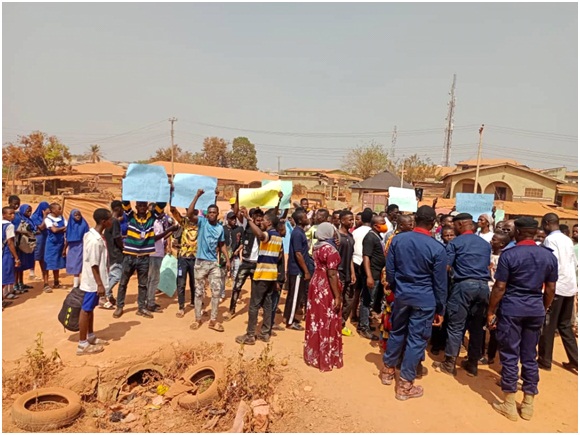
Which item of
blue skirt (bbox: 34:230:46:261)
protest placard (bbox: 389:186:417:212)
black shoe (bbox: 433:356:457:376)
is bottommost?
black shoe (bbox: 433:356:457:376)

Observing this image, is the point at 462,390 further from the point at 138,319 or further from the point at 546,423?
the point at 138,319

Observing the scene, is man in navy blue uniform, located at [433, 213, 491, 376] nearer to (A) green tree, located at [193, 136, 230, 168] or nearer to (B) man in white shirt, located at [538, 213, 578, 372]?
(B) man in white shirt, located at [538, 213, 578, 372]

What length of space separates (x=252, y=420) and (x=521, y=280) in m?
3.17

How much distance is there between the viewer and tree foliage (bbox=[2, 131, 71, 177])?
3572 cm

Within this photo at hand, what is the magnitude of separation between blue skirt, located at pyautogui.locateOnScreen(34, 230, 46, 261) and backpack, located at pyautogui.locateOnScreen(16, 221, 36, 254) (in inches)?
22.2

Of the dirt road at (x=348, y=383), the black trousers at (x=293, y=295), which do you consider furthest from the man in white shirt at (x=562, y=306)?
the black trousers at (x=293, y=295)

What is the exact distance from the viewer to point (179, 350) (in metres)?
5.25

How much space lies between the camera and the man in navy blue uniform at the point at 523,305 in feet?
13.0

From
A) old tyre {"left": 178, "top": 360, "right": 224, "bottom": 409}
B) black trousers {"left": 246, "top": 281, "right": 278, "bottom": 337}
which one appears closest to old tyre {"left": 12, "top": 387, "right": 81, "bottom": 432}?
old tyre {"left": 178, "top": 360, "right": 224, "bottom": 409}

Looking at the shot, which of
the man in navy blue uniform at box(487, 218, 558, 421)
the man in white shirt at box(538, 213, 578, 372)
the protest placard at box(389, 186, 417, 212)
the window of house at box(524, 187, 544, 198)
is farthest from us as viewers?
the window of house at box(524, 187, 544, 198)

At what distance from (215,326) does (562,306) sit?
4.98 metres

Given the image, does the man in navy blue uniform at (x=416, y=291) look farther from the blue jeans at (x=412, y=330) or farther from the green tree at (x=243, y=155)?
the green tree at (x=243, y=155)

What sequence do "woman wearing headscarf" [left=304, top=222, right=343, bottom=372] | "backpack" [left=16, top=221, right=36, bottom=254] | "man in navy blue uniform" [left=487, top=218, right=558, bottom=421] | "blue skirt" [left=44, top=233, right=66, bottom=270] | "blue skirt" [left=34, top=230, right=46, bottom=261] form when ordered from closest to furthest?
"man in navy blue uniform" [left=487, top=218, right=558, bottom=421]
"woman wearing headscarf" [left=304, top=222, right=343, bottom=372]
"backpack" [left=16, top=221, right=36, bottom=254]
"blue skirt" [left=44, top=233, right=66, bottom=270]
"blue skirt" [left=34, top=230, right=46, bottom=261]

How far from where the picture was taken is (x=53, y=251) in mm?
7688
